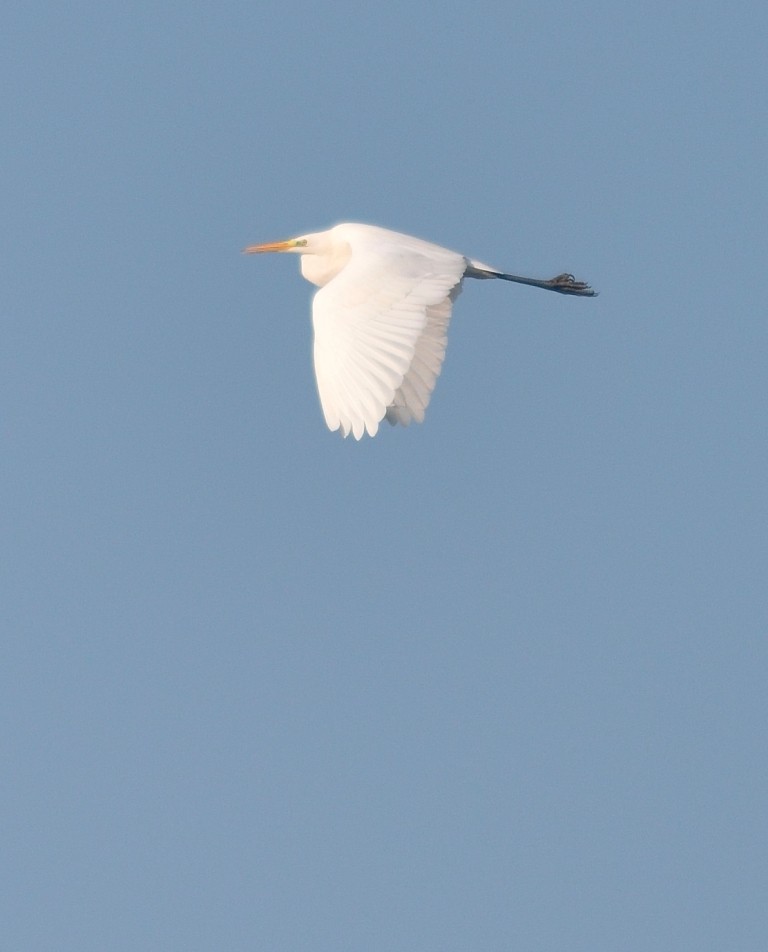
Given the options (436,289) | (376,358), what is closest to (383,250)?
(436,289)

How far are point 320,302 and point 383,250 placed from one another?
1.22 metres

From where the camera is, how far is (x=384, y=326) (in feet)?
37.9

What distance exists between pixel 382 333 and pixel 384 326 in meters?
0.10

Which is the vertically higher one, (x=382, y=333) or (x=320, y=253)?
(x=320, y=253)

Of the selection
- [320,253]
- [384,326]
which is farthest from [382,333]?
[320,253]

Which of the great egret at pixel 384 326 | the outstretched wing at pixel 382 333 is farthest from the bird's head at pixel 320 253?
the outstretched wing at pixel 382 333

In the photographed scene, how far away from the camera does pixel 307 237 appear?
14828 mm

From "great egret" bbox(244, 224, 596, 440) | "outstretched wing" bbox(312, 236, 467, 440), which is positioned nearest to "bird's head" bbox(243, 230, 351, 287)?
→ "great egret" bbox(244, 224, 596, 440)

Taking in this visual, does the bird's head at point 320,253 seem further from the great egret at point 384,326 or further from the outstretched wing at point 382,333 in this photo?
the outstretched wing at point 382,333

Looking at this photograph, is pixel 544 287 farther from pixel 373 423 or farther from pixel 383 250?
pixel 373 423

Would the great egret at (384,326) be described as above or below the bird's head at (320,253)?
below

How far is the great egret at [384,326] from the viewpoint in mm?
11008

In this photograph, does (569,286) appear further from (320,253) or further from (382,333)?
(382,333)

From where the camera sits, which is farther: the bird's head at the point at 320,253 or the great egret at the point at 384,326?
the bird's head at the point at 320,253
